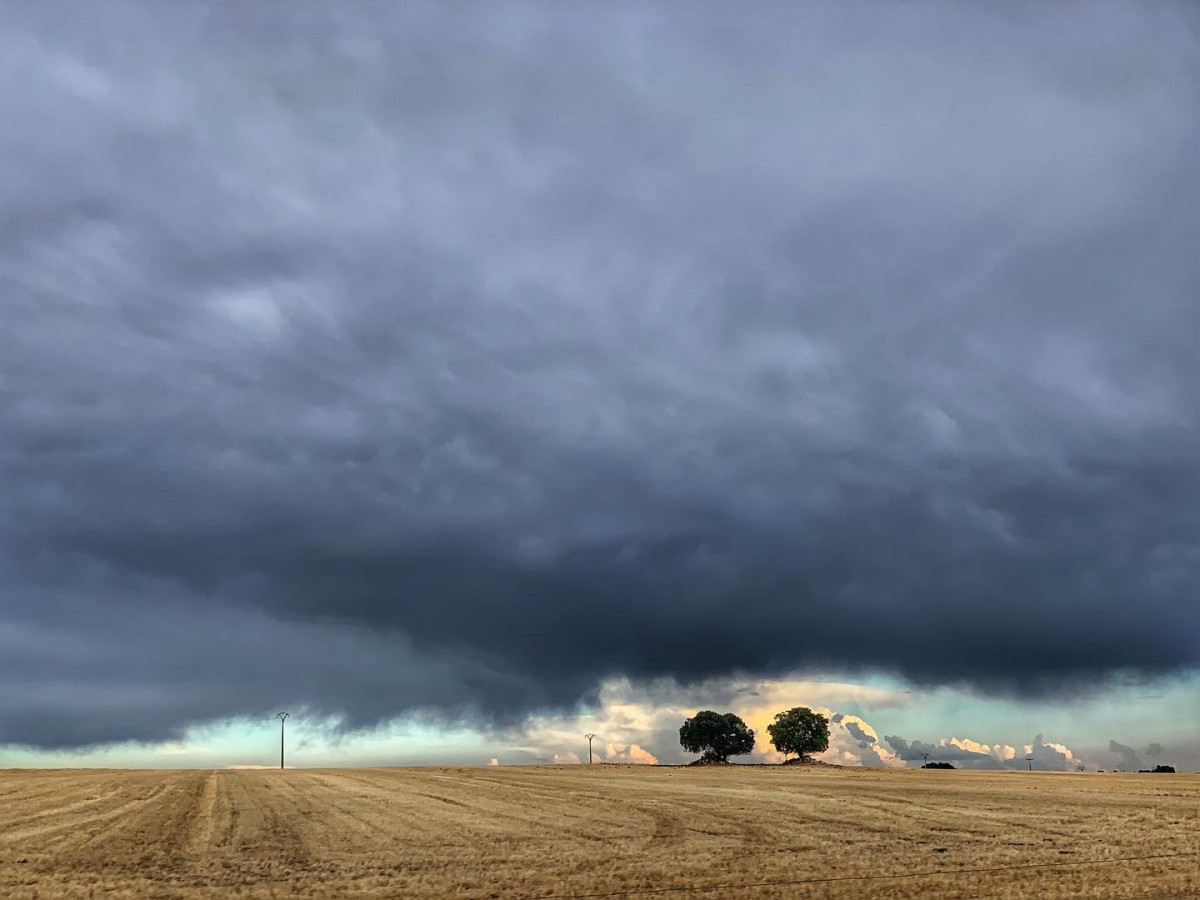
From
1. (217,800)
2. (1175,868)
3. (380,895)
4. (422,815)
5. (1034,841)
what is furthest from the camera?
(217,800)

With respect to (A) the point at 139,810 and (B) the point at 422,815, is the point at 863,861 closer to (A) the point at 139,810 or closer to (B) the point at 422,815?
(B) the point at 422,815

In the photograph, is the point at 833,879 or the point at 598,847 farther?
the point at 598,847

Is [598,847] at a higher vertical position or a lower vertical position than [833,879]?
lower

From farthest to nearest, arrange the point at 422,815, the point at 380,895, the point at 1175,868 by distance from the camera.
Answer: the point at 422,815 < the point at 1175,868 < the point at 380,895

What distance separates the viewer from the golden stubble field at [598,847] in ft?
87.9

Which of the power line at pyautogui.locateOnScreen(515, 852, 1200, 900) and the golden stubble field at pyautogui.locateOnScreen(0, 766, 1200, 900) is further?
the golden stubble field at pyautogui.locateOnScreen(0, 766, 1200, 900)

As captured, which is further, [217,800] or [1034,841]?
[217,800]

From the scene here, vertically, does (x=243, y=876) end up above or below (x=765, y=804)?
above

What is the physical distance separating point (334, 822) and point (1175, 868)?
36467 mm

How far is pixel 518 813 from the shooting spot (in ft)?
163

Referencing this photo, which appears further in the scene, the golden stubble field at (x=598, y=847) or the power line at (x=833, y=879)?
Result: the golden stubble field at (x=598, y=847)

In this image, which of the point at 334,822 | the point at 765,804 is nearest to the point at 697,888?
the point at 334,822

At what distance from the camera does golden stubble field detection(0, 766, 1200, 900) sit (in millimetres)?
26797

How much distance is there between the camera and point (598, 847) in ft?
114
